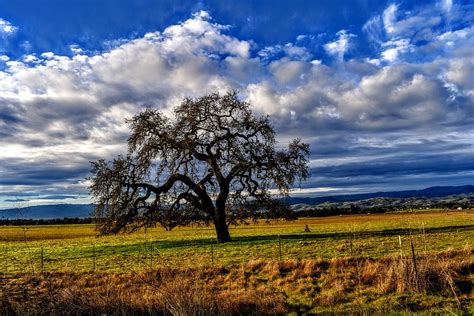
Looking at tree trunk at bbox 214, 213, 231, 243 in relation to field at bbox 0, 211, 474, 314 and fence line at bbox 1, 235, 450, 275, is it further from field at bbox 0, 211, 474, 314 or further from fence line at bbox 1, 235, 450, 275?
fence line at bbox 1, 235, 450, 275

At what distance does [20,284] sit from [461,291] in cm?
1679

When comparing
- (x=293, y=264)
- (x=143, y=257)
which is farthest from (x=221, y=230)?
(x=293, y=264)

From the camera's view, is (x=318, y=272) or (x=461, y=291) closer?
(x=461, y=291)

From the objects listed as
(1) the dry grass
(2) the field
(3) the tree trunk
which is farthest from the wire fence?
(3) the tree trunk

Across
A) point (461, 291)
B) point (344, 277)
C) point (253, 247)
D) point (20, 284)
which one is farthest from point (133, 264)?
point (461, 291)

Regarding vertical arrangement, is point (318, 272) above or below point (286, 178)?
below

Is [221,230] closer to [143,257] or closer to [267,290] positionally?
[143,257]

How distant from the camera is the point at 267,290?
55.0 feet

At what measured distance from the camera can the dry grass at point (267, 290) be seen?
13.3m

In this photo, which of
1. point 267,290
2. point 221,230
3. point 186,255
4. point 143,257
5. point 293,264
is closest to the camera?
point 267,290

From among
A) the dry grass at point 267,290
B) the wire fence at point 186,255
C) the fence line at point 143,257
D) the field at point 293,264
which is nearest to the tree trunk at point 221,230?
the field at point 293,264

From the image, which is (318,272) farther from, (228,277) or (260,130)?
(260,130)

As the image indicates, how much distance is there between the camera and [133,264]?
2488 cm

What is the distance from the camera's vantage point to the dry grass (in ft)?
43.6
